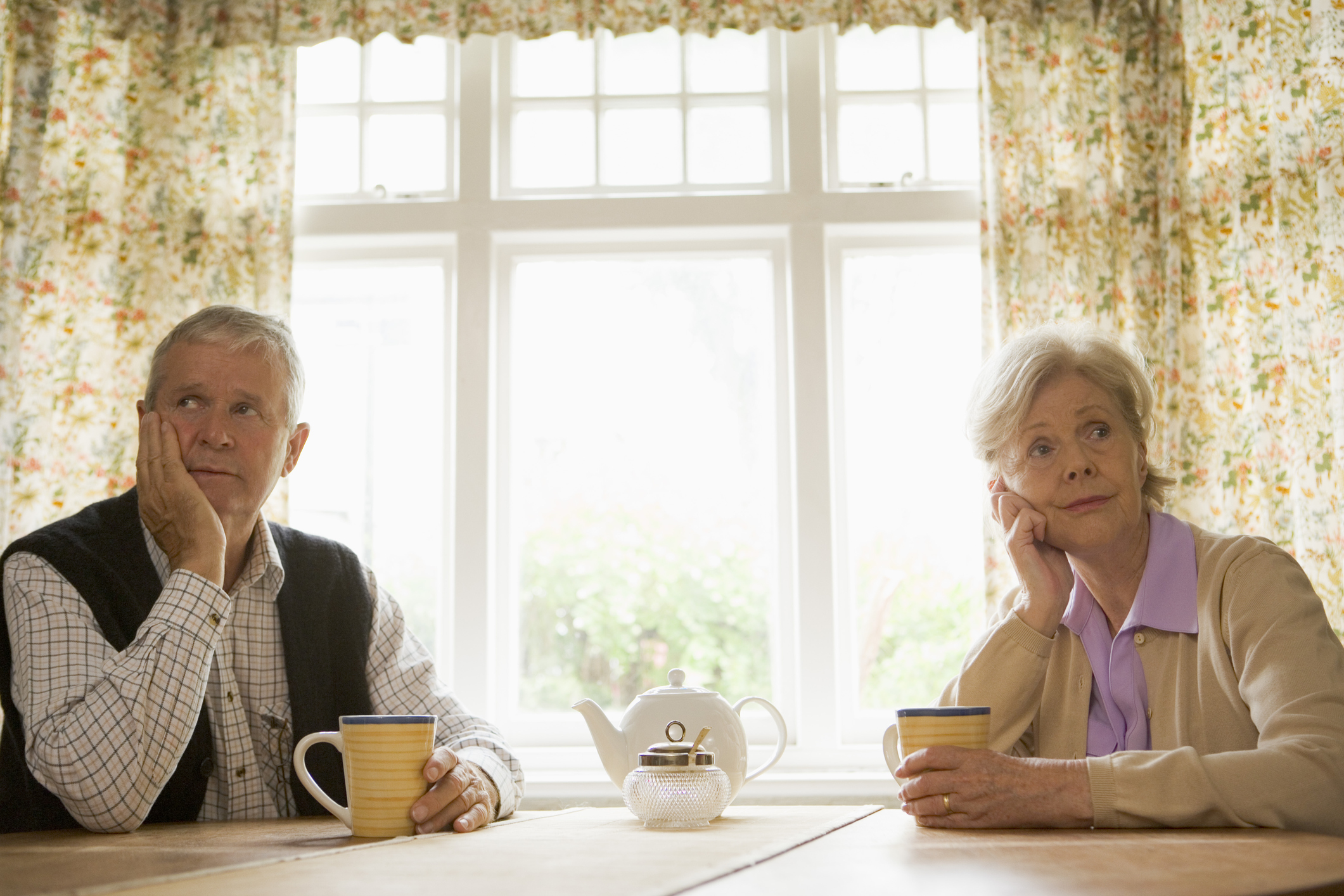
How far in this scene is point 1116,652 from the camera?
1652 millimetres

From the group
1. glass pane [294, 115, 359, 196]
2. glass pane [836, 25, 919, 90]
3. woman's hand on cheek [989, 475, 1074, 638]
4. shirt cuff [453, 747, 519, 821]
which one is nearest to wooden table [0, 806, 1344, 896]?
shirt cuff [453, 747, 519, 821]

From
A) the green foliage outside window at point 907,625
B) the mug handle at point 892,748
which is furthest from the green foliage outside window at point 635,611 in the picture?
the mug handle at point 892,748

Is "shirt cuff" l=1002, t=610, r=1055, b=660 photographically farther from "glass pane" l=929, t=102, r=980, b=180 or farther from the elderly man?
"glass pane" l=929, t=102, r=980, b=180

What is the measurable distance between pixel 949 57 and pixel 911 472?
3.79ft

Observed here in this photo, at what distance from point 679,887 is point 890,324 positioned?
7.66 ft

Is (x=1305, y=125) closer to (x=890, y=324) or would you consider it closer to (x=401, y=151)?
(x=890, y=324)

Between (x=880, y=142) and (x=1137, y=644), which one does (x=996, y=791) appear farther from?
(x=880, y=142)

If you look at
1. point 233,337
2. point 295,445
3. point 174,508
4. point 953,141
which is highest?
point 953,141

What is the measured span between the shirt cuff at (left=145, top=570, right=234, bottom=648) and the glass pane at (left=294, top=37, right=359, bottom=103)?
2.06 meters

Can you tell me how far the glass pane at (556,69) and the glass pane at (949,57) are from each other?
3.09 feet

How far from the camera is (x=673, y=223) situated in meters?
3.01

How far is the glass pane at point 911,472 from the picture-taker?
9.65ft

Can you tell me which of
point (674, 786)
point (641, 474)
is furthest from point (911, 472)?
point (674, 786)

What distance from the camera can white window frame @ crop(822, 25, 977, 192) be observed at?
10.1 feet
